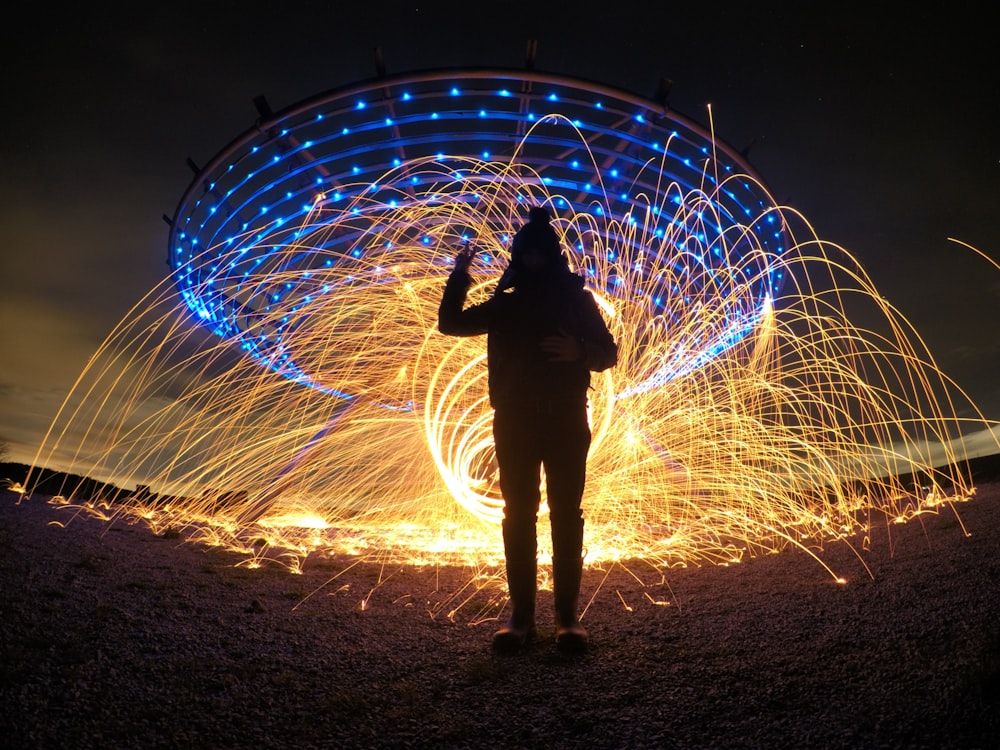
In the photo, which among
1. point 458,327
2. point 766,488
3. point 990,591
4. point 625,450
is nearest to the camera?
point 990,591

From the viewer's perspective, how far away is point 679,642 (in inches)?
129

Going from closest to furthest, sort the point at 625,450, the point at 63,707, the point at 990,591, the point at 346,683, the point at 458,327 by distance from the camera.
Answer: the point at 63,707
the point at 346,683
the point at 990,591
the point at 458,327
the point at 625,450

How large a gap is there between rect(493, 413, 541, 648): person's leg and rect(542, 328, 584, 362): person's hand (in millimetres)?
373

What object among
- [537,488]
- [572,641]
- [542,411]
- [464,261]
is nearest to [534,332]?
[542,411]

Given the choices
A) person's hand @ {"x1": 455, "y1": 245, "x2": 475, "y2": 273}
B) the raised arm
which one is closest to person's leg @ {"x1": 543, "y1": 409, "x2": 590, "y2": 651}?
the raised arm

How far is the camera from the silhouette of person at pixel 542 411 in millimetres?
3281

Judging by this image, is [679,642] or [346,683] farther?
[679,642]

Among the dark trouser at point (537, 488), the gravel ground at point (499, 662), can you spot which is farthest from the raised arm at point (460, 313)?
the gravel ground at point (499, 662)

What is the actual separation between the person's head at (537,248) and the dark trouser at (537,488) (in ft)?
2.57

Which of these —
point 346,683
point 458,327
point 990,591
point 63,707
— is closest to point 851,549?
point 990,591

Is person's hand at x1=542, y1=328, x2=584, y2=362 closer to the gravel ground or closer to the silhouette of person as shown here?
the silhouette of person

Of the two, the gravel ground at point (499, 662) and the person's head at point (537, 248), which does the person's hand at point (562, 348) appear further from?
the gravel ground at point (499, 662)

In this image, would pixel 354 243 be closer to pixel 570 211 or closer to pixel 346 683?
pixel 570 211

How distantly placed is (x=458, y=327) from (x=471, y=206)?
3620 millimetres
